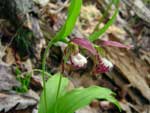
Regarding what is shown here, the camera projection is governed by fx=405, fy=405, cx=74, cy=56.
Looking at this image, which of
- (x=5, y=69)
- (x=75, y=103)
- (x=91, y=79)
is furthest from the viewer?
(x=91, y=79)

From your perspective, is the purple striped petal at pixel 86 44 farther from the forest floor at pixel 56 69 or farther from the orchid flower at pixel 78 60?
the forest floor at pixel 56 69

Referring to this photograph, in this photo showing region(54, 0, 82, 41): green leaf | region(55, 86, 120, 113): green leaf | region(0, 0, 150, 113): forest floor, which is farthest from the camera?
region(0, 0, 150, 113): forest floor

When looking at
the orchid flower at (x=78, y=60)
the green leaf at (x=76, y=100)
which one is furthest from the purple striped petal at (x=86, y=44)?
the green leaf at (x=76, y=100)

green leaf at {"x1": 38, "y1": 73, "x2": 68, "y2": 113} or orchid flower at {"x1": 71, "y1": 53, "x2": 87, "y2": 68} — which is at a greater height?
orchid flower at {"x1": 71, "y1": 53, "x2": 87, "y2": 68}

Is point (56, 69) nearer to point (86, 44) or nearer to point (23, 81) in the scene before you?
point (23, 81)

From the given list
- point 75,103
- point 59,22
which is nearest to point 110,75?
point 59,22

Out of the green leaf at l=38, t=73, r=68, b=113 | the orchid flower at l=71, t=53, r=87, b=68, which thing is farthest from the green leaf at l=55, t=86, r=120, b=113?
the orchid flower at l=71, t=53, r=87, b=68

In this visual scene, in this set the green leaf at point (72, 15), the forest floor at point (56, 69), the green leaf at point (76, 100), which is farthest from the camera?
the forest floor at point (56, 69)

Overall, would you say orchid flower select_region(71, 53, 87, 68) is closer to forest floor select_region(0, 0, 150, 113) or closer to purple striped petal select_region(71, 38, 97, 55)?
purple striped petal select_region(71, 38, 97, 55)

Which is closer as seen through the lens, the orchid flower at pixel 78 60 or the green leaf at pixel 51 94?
the orchid flower at pixel 78 60

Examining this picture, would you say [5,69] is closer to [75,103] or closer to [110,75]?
[75,103]

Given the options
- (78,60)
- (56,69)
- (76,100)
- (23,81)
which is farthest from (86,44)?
(56,69)
